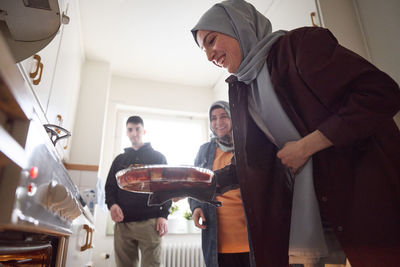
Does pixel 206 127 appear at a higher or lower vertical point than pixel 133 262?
higher

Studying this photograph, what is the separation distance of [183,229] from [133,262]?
1003mm

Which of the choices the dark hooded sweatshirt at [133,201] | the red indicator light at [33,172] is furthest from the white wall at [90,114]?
the red indicator light at [33,172]

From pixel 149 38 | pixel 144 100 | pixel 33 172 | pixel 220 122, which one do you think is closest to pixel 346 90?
pixel 33 172

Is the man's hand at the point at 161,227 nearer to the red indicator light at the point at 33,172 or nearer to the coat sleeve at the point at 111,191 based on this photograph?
the coat sleeve at the point at 111,191

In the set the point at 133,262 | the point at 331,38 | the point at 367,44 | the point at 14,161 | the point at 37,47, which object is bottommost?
the point at 133,262

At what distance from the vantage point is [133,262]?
1845mm

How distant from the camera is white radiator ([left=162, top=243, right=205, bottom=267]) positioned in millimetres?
2590

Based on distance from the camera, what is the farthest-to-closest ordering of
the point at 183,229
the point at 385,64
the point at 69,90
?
the point at 183,229 → the point at 69,90 → the point at 385,64

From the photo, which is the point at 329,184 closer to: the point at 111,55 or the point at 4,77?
the point at 4,77

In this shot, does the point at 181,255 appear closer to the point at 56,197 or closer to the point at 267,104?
the point at 267,104

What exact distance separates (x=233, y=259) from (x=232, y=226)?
0.15 m

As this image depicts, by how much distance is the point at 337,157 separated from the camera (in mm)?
637

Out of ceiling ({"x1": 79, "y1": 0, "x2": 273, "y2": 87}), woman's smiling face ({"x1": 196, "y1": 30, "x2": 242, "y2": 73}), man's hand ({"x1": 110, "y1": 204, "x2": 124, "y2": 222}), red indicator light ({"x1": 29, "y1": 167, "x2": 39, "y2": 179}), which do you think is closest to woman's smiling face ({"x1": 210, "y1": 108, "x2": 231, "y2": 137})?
woman's smiling face ({"x1": 196, "y1": 30, "x2": 242, "y2": 73})

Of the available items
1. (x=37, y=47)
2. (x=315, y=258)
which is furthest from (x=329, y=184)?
(x=37, y=47)
